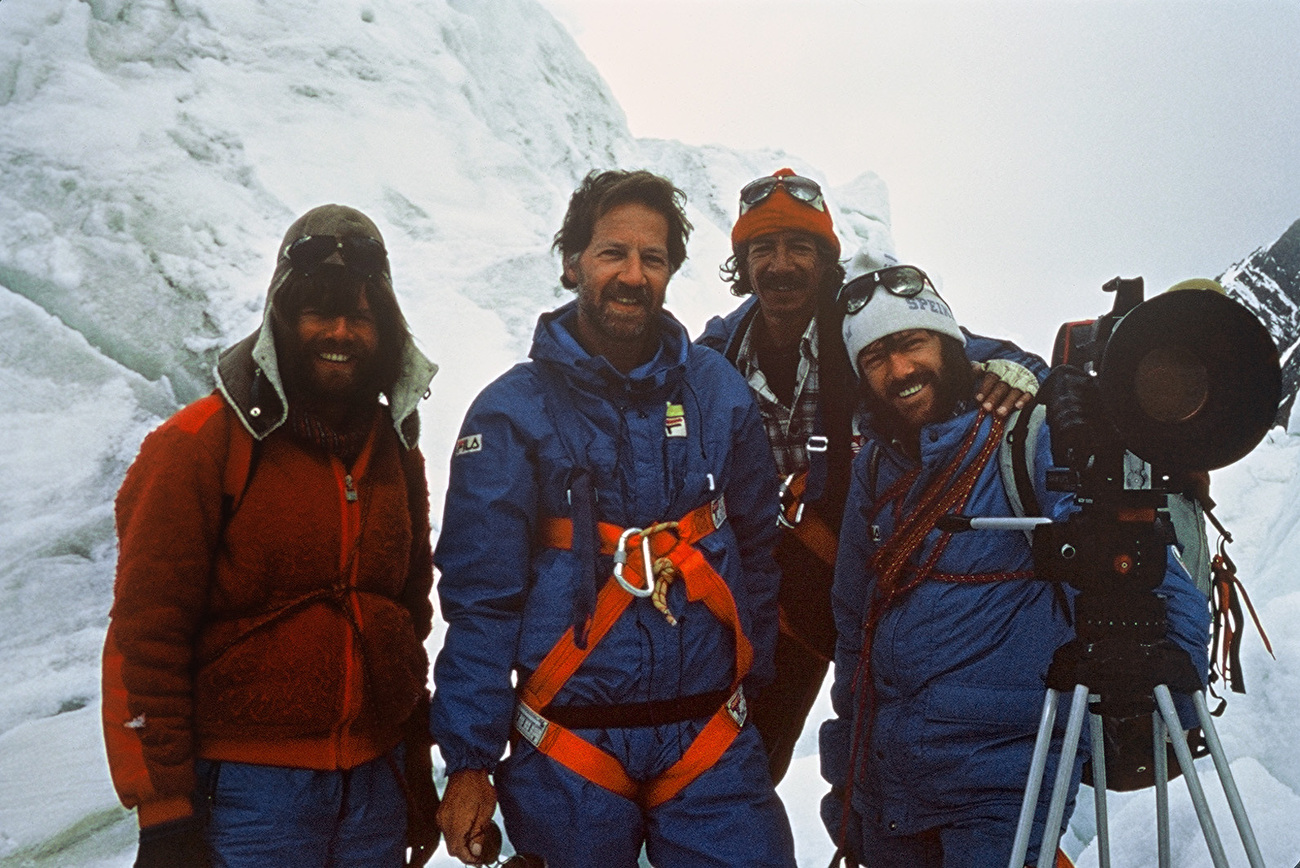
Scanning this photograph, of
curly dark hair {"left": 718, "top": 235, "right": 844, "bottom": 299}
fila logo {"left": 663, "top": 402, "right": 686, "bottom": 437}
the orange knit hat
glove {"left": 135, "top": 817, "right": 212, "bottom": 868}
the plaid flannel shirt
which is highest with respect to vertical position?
the orange knit hat

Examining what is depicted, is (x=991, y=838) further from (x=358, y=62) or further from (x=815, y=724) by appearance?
(x=358, y=62)

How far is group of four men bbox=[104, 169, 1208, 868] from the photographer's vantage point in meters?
1.50

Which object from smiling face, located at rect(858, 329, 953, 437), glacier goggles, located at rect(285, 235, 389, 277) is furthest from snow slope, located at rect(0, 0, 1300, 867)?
glacier goggles, located at rect(285, 235, 389, 277)

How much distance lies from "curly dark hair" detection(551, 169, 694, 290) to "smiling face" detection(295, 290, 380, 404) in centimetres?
53

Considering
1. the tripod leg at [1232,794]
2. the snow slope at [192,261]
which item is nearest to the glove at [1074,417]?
the tripod leg at [1232,794]

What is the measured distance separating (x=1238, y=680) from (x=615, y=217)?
2131mm

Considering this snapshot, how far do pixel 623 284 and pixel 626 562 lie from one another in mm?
620

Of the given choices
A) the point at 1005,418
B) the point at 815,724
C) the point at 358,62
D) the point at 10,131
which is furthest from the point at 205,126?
the point at 1005,418

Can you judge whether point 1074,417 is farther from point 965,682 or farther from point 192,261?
point 192,261

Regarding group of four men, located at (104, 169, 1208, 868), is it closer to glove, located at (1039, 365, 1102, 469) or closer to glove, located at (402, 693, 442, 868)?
glove, located at (402, 693, 442, 868)

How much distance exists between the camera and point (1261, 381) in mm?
1221

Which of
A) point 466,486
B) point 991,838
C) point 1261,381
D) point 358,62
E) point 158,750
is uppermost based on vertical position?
point 358,62

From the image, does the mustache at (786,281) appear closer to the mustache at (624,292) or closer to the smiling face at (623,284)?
the smiling face at (623,284)

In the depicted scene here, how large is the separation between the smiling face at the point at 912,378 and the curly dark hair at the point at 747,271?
0.53 m
